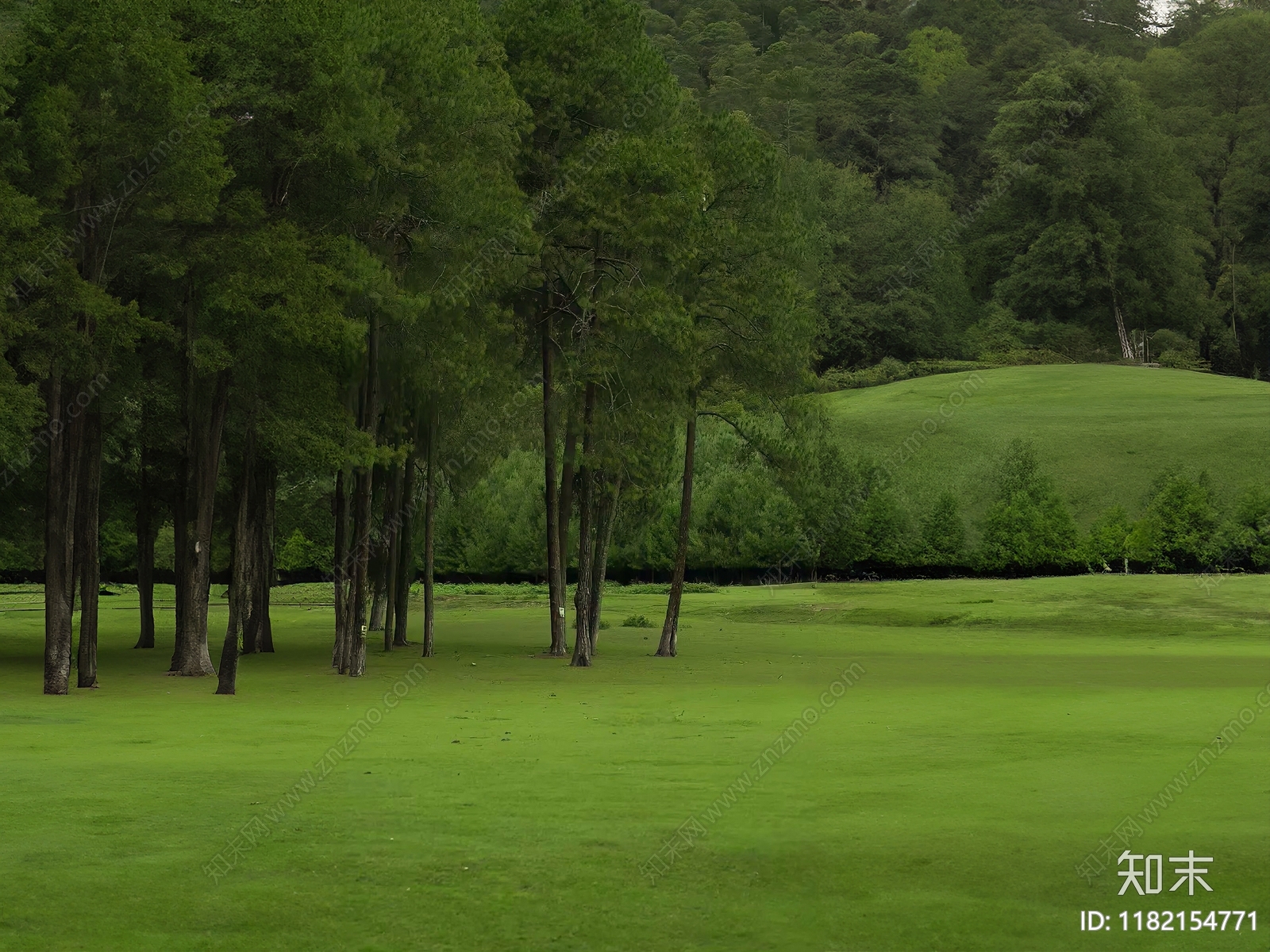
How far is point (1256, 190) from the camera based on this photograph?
133 m

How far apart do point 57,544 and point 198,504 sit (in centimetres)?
308

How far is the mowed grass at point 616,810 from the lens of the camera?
37.0ft

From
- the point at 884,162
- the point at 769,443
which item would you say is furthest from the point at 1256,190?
the point at 769,443

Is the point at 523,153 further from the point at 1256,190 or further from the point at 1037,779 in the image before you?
the point at 1256,190

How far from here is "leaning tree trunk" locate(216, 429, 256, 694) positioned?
3055cm

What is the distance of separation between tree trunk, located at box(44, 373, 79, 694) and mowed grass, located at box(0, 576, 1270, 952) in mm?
802

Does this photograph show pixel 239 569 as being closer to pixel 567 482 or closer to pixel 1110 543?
pixel 567 482

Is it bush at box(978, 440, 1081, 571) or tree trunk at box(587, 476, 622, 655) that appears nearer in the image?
tree trunk at box(587, 476, 622, 655)

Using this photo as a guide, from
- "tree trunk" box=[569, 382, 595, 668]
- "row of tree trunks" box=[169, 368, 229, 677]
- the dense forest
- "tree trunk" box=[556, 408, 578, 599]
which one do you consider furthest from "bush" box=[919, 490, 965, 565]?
"row of tree trunks" box=[169, 368, 229, 677]

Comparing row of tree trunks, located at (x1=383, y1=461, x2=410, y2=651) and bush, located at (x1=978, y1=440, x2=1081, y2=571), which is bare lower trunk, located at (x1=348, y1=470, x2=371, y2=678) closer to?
row of tree trunks, located at (x1=383, y1=461, x2=410, y2=651)

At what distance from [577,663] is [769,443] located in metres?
8.69

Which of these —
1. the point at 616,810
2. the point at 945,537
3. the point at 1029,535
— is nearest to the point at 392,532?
the point at 616,810

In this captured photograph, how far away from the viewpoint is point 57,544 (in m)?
30.8

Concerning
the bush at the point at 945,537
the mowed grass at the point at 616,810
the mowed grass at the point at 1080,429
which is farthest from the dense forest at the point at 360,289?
the mowed grass at the point at 1080,429
